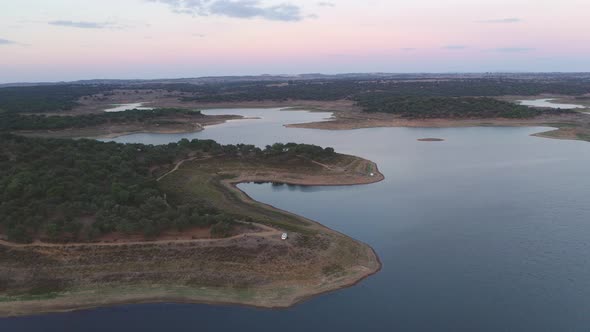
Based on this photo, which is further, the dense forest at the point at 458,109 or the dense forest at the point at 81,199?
the dense forest at the point at 458,109

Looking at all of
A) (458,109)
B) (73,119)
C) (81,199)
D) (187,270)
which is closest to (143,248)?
(187,270)

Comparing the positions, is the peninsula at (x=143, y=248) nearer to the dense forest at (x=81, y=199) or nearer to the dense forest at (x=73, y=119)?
the dense forest at (x=81, y=199)

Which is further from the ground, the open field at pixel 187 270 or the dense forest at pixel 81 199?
the dense forest at pixel 81 199

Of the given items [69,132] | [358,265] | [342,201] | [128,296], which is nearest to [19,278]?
[128,296]

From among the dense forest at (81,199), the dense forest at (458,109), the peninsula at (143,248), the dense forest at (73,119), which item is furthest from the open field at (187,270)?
the dense forest at (458,109)

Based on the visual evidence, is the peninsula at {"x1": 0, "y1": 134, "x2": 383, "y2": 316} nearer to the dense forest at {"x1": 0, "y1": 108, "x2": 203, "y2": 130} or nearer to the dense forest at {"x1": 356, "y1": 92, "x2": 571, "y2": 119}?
the dense forest at {"x1": 0, "y1": 108, "x2": 203, "y2": 130}

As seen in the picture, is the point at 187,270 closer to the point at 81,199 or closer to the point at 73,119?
the point at 81,199
